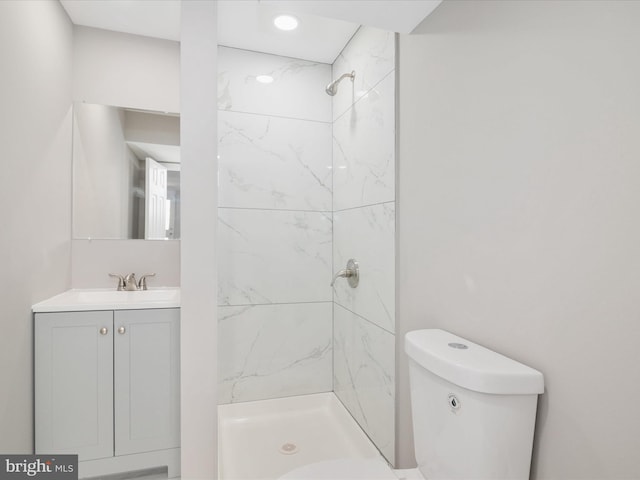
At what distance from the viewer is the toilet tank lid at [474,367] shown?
2.52 feet

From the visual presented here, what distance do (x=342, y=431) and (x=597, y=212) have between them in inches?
66.4

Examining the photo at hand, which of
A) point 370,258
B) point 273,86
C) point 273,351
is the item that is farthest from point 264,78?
point 273,351

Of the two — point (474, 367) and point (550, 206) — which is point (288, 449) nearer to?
point (474, 367)

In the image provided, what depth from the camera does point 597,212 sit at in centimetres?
69

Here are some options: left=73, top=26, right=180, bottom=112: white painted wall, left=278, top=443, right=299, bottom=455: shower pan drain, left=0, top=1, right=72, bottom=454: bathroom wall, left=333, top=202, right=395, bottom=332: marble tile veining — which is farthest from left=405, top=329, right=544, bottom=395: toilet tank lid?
left=73, top=26, right=180, bottom=112: white painted wall

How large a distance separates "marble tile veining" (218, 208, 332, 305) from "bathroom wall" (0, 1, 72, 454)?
856mm

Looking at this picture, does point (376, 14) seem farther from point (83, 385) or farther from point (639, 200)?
point (83, 385)

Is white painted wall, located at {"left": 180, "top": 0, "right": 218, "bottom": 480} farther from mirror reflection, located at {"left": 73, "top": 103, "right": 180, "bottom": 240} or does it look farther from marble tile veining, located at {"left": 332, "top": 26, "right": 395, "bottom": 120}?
mirror reflection, located at {"left": 73, "top": 103, "right": 180, "bottom": 240}

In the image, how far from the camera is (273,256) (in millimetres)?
2096

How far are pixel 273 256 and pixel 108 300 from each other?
3.08 ft

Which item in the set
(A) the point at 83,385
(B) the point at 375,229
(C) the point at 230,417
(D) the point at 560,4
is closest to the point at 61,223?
(A) the point at 83,385

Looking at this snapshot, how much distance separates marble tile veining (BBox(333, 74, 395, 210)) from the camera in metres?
1.52

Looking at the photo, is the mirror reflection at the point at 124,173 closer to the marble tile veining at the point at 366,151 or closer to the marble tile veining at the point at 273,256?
the marble tile veining at the point at 273,256

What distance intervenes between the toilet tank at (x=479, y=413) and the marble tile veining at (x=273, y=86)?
171 cm
